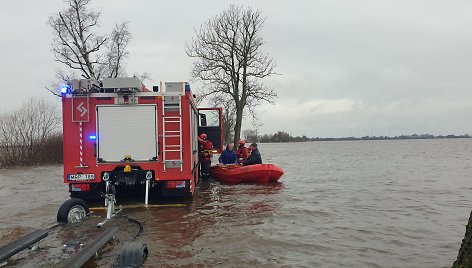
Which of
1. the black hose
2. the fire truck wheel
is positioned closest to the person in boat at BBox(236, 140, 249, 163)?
the black hose

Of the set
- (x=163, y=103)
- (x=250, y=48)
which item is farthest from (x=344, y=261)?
(x=250, y=48)

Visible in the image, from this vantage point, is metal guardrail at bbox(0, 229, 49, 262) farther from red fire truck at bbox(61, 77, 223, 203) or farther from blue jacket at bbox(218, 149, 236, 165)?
blue jacket at bbox(218, 149, 236, 165)

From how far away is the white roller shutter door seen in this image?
10.1m

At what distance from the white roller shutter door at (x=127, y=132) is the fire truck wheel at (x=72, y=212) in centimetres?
154

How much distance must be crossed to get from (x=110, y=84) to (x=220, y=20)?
22390mm

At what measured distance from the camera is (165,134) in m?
10.1

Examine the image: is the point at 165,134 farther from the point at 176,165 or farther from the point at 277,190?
Result: the point at 277,190

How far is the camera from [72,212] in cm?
855

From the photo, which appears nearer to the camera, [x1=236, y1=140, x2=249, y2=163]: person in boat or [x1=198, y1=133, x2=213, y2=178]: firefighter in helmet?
[x1=198, y1=133, x2=213, y2=178]: firefighter in helmet

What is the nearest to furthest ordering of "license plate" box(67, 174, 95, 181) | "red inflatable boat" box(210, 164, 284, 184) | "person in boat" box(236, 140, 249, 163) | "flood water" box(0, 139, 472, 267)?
1. "flood water" box(0, 139, 472, 267)
2. "license plate" box(67, 174, 95, 181)
3. "red inflatable boat" box(210, 164, 284, 184)
4. "person in boat" box(236, 140, 249, 163)

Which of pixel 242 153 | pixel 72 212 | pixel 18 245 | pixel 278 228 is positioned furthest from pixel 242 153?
pixel 18 245

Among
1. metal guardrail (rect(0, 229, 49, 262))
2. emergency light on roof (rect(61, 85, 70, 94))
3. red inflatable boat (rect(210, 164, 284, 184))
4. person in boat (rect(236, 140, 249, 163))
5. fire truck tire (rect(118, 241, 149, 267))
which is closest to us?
fire truck tire (rect(118, 241, 149, 267))

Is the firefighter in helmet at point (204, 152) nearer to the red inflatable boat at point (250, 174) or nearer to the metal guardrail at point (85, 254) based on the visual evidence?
the red inflatable boat at point (250, 174)

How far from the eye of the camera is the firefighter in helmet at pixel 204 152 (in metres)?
16.3
